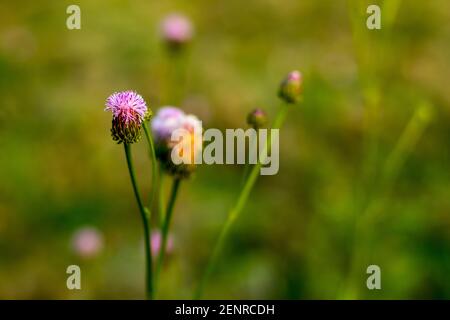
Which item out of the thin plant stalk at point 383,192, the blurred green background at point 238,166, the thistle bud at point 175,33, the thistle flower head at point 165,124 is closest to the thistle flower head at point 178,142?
the thistle flower head at point 165,124

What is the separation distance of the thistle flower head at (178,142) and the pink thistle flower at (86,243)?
883mm

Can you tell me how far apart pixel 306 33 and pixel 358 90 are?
2.11 feet

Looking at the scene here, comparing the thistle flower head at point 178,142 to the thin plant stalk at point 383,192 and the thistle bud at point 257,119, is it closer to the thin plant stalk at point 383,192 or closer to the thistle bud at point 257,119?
the thistle bud at point 257,119

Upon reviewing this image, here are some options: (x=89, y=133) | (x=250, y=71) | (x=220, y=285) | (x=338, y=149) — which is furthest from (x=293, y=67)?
(x=220, y=285)

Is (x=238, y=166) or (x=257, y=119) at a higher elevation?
(x=238, y=166)

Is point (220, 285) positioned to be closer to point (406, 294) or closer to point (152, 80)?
point (406, 294)

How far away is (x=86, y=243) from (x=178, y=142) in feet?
3.18

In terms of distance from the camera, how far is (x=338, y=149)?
8.95 ft

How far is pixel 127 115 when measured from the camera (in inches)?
43.1

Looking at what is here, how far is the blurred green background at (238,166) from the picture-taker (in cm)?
218

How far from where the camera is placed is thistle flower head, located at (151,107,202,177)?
1271 mm

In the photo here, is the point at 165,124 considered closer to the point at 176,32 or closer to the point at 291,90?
the point at 291,90

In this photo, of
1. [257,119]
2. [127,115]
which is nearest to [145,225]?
[127,115]

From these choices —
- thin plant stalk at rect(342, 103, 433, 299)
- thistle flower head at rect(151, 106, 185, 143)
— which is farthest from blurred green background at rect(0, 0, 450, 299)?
thistle flower head at rect(151, 106, 185, 143)
